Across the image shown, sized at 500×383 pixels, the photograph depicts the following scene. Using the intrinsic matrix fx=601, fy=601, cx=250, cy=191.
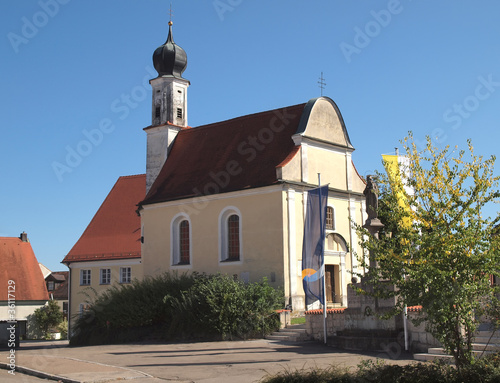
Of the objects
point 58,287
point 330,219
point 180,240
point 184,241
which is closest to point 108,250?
point 180,240

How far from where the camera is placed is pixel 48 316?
44.1 metres

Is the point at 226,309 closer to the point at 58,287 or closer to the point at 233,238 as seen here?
the point at 233,238

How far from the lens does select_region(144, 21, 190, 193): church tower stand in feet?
116

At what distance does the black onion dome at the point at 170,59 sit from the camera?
36.3 meters

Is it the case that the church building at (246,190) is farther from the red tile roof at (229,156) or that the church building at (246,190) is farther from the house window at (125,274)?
the house window at (125,274)

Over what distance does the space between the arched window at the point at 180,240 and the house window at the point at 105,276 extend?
11617mm

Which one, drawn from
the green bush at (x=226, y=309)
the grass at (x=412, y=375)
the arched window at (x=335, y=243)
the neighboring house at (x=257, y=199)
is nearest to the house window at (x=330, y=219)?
the neighboring house at (x=257, y=199)

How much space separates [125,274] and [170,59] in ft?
48.0

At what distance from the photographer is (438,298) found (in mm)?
9859

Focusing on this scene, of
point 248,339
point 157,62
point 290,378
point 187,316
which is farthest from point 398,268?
point 157,62

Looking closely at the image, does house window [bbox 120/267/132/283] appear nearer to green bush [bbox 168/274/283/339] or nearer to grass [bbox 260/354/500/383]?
green bush [bbox 168/274/283/339]

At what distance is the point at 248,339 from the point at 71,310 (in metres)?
22.9

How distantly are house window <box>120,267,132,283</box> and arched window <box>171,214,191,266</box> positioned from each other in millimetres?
10134

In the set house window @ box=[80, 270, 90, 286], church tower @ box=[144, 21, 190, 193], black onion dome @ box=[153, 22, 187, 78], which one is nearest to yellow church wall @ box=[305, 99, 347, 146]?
church tower @ box=[144, 21, 190, 193]
